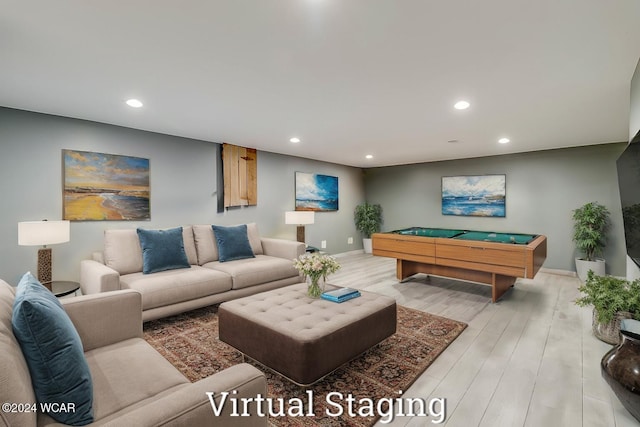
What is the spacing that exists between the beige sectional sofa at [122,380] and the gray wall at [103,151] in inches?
85.6

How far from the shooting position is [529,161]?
5363 mm

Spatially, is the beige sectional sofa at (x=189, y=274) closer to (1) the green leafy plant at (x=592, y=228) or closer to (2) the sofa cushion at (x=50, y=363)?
(2) the sofa cushion at (x=50, y=363)

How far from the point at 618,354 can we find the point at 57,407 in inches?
105

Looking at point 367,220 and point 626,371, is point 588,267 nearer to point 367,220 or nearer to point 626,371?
point 626,371

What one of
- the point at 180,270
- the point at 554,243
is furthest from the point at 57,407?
the point at 554,243

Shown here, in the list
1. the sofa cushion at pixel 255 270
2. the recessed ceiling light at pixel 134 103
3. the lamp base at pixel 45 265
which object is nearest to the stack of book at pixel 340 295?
the sofa cushion at pixel 255 270

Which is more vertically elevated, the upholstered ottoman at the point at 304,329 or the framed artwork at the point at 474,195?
the framed artwork at the point at 474,195

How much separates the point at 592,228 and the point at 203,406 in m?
5.84

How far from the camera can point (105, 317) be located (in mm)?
1710

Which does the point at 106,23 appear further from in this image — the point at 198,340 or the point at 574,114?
the point at 574,114

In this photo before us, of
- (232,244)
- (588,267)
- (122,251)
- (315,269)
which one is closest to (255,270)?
(232,244)

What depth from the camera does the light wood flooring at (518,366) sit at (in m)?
1.70

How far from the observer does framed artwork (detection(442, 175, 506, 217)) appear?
5.68m

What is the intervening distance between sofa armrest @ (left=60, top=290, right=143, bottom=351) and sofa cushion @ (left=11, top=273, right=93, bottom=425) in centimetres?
68
